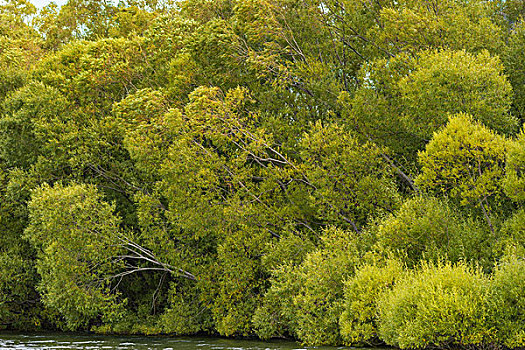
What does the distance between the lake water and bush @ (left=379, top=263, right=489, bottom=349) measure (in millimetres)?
5132

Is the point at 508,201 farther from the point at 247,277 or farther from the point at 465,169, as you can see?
the point at 247,277

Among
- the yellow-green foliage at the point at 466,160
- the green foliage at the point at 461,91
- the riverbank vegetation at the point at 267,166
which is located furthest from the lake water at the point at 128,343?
the green foliage at the point at 461,91

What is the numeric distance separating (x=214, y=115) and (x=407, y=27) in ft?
35.6

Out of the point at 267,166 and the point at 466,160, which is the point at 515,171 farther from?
the point at 267,166

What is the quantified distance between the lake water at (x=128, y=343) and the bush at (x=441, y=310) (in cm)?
513

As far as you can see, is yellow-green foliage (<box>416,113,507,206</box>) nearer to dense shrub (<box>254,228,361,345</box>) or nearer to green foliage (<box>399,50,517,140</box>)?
green foliage (<box>399,50,517,140</box>)

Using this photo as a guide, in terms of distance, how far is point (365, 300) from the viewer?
2733cm

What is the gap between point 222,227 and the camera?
120 feet

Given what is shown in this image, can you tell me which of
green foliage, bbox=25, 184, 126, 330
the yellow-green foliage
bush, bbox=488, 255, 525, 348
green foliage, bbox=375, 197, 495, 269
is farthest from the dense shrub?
green foliage, bbox=25, 184, 126, 330

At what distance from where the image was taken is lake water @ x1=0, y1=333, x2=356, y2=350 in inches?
1165

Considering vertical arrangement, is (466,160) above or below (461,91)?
below

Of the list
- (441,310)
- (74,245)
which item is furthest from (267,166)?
(441,310)

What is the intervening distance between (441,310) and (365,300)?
5.10 meters

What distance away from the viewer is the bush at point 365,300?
89.0 feet
